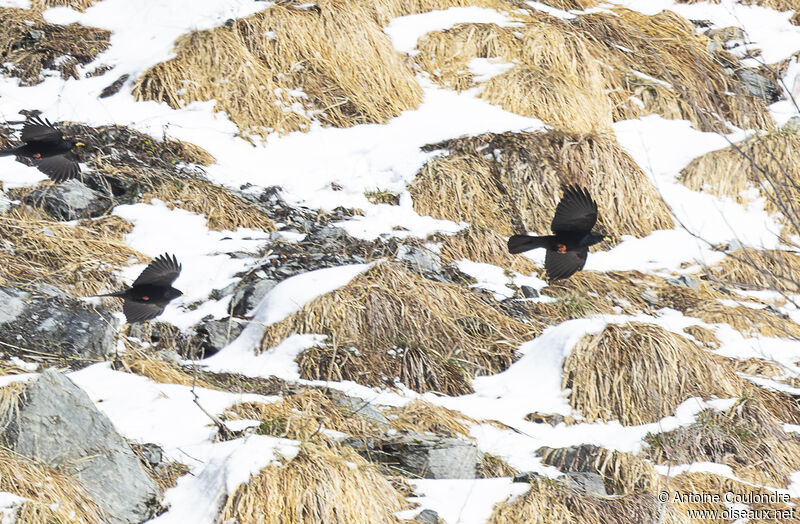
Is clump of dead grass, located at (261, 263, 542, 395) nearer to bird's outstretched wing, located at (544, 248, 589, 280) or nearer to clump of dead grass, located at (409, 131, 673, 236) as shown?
bird's outstretched wing, located at (544, 248, 589, 280)

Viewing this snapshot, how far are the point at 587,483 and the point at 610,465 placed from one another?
0.24 metres

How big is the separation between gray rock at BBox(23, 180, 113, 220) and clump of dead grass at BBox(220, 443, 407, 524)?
292 centimetres

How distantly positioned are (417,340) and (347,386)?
52 centimetres

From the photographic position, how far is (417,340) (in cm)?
454

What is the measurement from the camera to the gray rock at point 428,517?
305 centimetres

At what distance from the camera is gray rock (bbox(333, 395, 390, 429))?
377 centimetres

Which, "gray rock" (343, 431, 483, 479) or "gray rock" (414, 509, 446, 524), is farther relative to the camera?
"gray rock" (343, 431, 483, 479)

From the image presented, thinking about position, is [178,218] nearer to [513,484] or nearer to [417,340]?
[417,340]

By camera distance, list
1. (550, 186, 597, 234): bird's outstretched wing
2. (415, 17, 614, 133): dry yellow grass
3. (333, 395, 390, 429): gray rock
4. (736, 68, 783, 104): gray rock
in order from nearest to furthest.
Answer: (333, 395, 390, 429): gray rock, (550, 186, 597, 234): bird's outstretched wing, (415, 17, 614, 133): dry yellow grass, (736, 68, 783, 104): gray rock

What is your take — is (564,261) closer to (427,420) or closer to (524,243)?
(524,243)

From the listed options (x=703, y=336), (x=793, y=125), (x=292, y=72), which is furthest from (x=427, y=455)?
(x=793, y=125)

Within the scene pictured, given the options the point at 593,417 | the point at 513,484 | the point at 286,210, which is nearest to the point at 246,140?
the point at 286,210

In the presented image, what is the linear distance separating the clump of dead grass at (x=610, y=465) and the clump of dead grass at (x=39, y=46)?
498cm

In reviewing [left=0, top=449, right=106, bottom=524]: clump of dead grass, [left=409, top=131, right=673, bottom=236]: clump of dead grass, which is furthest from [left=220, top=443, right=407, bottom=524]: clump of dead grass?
[left=409, top=131, right=673, bottom=236]: clump of dead grass
